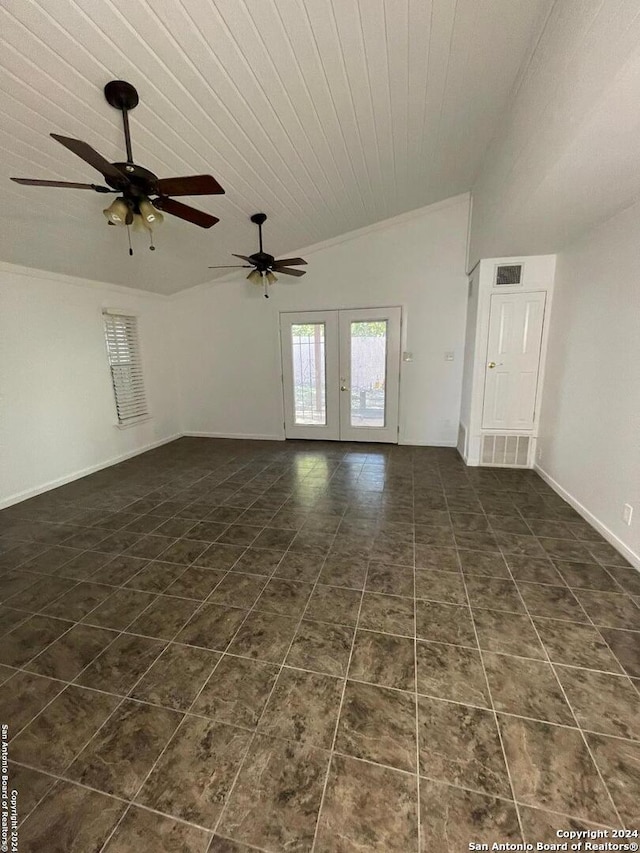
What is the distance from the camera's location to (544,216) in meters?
2.69

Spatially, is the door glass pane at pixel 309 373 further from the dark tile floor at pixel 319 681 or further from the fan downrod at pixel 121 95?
the fan downrod at pixel 121 95

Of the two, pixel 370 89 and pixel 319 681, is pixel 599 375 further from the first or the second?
pixel 319 681

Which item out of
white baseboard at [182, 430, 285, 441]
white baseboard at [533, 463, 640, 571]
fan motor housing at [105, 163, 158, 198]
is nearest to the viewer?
fan motor housing at [105, 163, 158, 198]

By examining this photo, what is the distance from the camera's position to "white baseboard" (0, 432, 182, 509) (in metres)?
3.63

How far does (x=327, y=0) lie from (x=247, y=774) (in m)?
3.29

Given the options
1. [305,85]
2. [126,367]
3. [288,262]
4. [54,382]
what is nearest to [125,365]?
[126,367]

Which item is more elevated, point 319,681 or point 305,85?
point 305,85

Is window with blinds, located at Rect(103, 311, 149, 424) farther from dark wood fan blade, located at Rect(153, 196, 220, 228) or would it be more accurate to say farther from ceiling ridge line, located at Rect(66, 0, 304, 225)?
dark wood fan blade, located at Rect(153, 196, 220, 228)

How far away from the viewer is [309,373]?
548cm

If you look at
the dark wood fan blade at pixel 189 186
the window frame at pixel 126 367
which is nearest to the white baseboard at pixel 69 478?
the window frame at pixel 126 367

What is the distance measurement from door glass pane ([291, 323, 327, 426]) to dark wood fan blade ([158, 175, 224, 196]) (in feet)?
11.1

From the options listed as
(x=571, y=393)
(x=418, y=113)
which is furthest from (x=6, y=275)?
(x=571, y=393)

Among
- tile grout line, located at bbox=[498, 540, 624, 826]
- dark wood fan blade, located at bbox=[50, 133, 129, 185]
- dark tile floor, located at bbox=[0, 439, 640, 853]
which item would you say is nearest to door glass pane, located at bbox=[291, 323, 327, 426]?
dark tile floor, located at bbox=[0, 439, 640, 853]

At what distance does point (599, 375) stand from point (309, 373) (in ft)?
11.8
